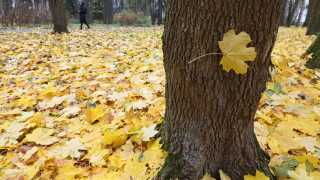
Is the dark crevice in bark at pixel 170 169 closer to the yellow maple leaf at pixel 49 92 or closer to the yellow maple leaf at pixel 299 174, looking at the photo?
the yellow maple leaf at pixel 299 174

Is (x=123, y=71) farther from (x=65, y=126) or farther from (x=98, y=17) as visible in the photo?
(x=98, y=17)

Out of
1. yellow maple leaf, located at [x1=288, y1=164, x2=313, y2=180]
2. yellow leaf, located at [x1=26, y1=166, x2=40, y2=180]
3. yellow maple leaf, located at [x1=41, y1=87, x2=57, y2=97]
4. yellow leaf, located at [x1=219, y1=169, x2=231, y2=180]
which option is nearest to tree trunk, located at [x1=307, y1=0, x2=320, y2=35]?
yellow maple leaf, located at [x1=288, y1=164, x2=313, y2=180]

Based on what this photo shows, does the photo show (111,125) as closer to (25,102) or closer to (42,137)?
(42,137)

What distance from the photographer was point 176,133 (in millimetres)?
1295

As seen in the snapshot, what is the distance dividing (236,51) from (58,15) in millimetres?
8708

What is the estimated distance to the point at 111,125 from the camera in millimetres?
1828

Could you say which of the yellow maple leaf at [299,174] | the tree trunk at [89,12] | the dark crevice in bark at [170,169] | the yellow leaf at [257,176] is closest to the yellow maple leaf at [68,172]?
the dark crevice in bark at [170,169]

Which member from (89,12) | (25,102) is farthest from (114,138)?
(89,12)

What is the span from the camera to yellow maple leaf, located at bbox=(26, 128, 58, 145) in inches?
66.9

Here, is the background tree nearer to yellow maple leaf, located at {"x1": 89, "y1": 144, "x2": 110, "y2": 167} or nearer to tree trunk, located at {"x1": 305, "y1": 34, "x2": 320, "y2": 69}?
tree trunk, located at {"x1": 305, "y1": 34, "x2": 320, "y2": 69}

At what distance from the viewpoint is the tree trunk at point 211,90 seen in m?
0.88

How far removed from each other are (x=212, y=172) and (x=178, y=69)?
2.23 ft

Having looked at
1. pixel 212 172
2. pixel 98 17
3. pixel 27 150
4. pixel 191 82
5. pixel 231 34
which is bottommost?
pixel 27 150

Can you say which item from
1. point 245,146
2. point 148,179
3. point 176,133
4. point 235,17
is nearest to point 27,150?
point 148,179
